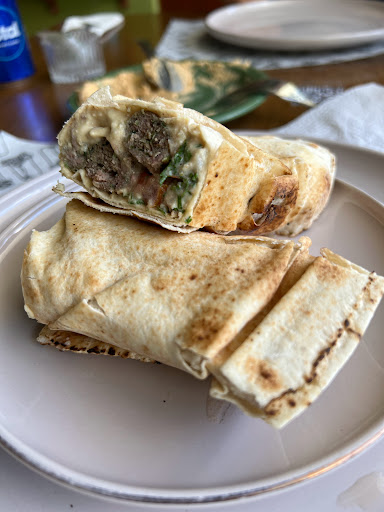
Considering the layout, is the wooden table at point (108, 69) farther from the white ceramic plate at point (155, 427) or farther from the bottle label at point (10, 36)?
the white ceramic plate at point (155, 427)

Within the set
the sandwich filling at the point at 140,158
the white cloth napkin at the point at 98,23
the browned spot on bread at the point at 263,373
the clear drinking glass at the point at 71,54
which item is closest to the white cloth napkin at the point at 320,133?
the sandwich filling at the point at 140,158

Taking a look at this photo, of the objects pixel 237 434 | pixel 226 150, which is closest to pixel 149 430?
pixel 237 434

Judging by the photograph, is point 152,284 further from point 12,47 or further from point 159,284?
point 12,47

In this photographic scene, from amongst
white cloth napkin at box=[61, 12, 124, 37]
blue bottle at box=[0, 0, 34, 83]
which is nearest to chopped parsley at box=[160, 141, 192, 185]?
blue bottle at box=[0, 0, 34, 83]

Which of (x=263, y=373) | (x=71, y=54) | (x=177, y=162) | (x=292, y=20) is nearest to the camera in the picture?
(x=263, y=373)

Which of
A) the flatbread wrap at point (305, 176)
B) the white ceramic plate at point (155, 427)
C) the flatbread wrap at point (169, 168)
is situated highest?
the flatbread wrap at point (169, 168)

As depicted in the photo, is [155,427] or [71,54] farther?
[71,54]

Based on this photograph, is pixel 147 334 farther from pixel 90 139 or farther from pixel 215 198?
pixel 90 139

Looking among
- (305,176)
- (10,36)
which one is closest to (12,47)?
(10,36)
